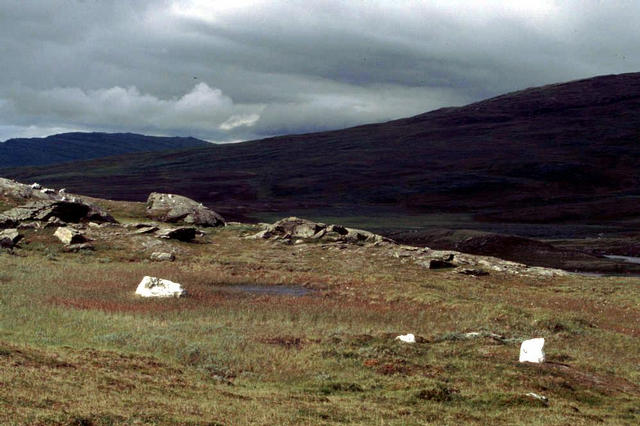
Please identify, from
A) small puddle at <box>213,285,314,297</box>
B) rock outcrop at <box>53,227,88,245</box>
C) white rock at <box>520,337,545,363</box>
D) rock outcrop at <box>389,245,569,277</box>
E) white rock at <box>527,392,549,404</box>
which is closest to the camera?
white rock at <box>527,392,549,404</box>

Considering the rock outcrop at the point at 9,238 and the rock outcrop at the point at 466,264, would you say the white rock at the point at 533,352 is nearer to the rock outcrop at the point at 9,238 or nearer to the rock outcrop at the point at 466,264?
the rock outcrop at the point at 466,264

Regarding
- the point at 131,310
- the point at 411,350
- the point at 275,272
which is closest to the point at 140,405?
the point at 411,350

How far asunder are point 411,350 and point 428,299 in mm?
15143

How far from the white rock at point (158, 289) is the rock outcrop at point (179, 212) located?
37.8 meters

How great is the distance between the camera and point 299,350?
23875 mm

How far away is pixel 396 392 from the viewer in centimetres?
1908

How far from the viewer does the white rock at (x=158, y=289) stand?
35.8 metres

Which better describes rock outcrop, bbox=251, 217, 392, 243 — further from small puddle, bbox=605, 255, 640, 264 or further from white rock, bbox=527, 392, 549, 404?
white rock, bbox=527, 392, 549, 404

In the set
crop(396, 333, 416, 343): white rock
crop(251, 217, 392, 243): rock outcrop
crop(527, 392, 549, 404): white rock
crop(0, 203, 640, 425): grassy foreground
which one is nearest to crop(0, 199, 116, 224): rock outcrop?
crop(0, 203, 640, 425): grassy foreground

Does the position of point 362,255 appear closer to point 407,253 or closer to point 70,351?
point 407,253

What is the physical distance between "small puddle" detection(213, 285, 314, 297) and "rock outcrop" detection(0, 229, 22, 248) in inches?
853

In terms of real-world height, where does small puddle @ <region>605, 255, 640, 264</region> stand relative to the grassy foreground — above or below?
below

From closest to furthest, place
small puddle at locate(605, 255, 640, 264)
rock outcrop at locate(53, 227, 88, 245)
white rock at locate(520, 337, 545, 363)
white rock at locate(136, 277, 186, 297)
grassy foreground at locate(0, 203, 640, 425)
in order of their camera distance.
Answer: grassy foreground at locate(0, 203, 640, 425) < white rock at locate(520, 337, 545, 363) < white rock at locate(136, 277, 186, 297) < rock outcrop at locate(53, 227, 88, 245) < small puddle at locate(605, 255, 640, 264)

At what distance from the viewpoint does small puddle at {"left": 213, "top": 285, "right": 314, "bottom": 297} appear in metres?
40.6
